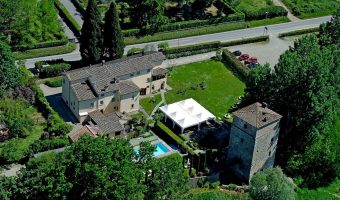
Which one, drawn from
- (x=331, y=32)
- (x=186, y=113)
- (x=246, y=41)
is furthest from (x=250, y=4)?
(x=186, y=113)

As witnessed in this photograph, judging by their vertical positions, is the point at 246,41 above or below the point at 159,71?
below

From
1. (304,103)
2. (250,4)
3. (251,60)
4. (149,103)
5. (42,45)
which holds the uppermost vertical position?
(250,4)

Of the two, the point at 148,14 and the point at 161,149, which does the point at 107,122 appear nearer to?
the point at 161,149

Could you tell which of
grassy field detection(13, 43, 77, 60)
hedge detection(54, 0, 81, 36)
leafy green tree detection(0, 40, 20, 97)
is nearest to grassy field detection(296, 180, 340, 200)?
leafy green tree detection(0, 40, 20, 97)

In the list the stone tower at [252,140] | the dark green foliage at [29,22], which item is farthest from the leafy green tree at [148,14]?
the stone tower at [252,140]

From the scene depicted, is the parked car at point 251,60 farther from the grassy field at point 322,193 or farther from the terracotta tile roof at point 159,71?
the grassy field at point 322,193

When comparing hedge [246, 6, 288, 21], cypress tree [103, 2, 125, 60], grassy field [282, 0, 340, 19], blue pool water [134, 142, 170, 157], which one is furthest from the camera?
grassy field [282, 0, 340, 19]

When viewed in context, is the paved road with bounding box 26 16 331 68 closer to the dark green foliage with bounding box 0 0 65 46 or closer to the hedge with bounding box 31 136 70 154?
the dark green foliage with bounding box 0 0 65 46
